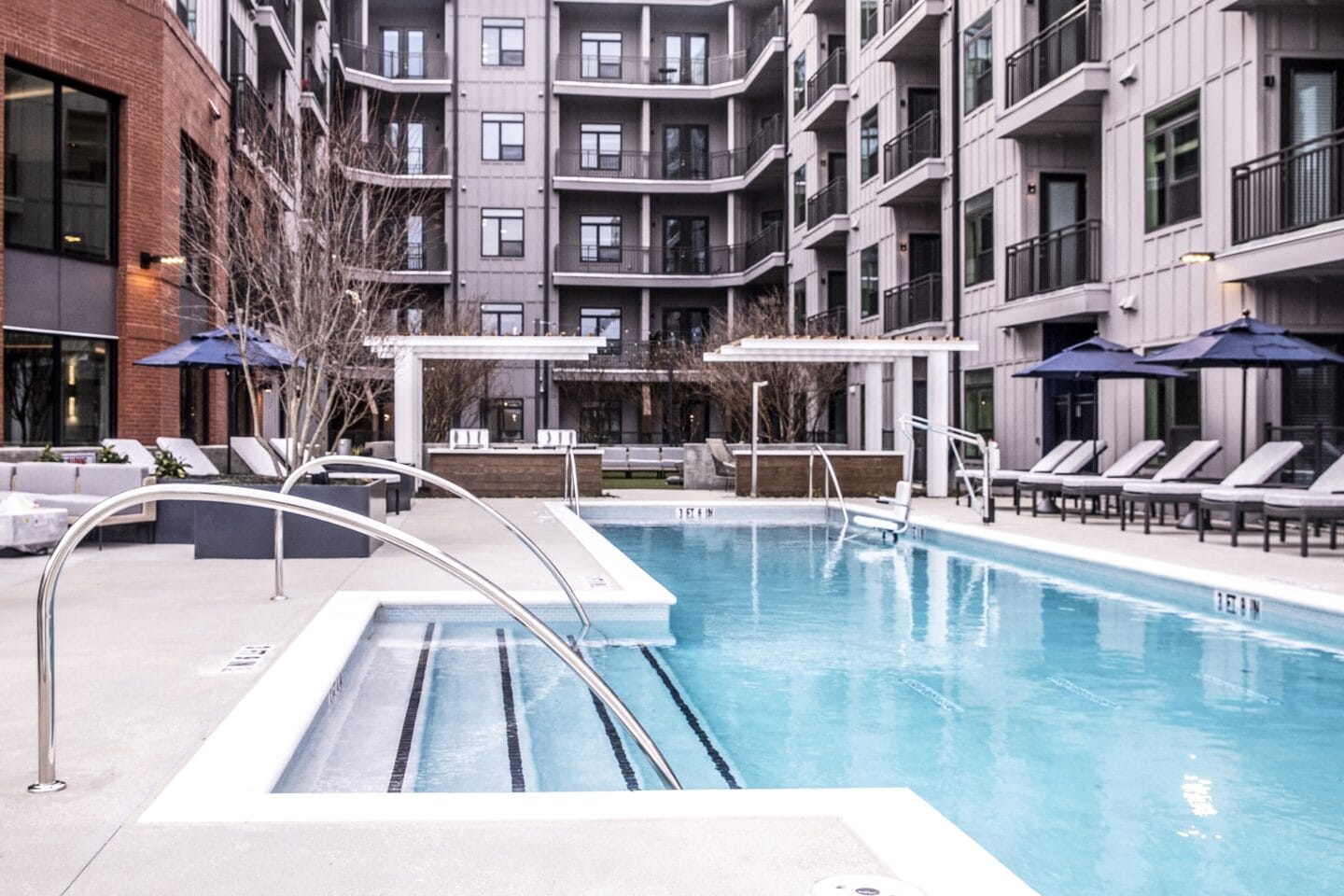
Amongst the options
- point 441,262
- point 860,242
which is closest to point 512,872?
point 860,242

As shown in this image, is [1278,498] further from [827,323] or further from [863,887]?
[827,323]

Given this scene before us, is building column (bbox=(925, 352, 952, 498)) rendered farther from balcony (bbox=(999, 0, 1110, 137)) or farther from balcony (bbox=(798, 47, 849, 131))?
balcony (bbox=(798, 47, 849, 131))

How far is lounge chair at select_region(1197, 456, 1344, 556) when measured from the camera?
11.1 m

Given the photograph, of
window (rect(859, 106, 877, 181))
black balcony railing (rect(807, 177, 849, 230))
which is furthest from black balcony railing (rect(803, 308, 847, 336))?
window (rect(859, 106, 877, 181))

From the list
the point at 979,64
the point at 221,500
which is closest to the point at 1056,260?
the point at 979,64

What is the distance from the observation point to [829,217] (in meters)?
29.9

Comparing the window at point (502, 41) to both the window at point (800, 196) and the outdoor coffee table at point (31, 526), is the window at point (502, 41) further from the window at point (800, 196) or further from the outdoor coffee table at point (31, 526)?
the outdoor coffee table at point (31, 526)

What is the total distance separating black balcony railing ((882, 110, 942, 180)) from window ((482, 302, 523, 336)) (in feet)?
52.5

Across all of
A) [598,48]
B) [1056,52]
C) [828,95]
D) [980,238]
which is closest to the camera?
[1056,52]

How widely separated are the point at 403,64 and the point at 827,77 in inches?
619

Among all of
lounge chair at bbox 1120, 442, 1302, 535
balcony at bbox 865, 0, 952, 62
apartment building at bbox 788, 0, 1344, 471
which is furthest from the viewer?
balcony at bbox 865, 0, 952, 62

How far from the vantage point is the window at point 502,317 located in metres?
38.4

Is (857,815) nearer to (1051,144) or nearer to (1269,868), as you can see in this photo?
(1269,868)

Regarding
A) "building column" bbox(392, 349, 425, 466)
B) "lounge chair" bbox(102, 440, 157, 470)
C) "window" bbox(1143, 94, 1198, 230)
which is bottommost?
"lounge chair" bbox(102, 440, 157, 470)
